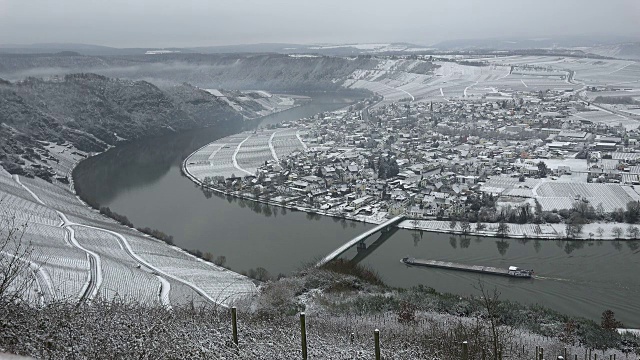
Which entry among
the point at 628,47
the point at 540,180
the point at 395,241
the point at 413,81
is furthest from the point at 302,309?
the point at 628,47

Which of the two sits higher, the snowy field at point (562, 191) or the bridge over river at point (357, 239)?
the snowy field at point (562, 191)

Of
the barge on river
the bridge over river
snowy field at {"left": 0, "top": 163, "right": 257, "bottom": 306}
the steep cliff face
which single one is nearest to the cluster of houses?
the bridge over river

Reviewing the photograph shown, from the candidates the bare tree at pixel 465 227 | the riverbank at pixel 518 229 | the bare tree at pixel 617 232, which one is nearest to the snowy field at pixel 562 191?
the riverbank at pixel 518 229

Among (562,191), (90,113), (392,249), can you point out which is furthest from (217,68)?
(392,249)

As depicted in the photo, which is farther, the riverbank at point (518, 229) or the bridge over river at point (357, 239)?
the riverbank at point (518, 229)

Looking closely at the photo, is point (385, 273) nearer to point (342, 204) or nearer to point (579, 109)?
point (342, 204)

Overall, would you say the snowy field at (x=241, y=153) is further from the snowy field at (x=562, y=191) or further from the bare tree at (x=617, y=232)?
the bare tree at (x=617, y=232)
